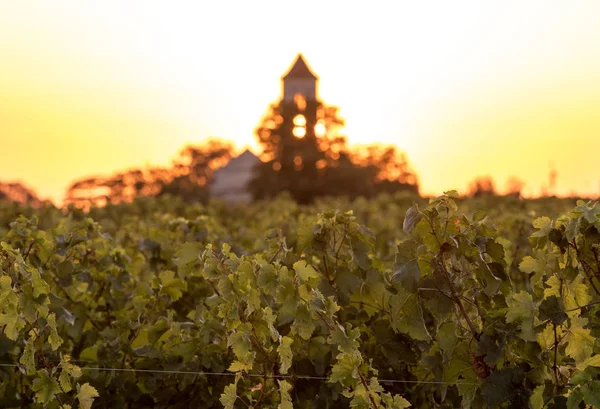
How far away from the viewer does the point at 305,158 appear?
3022 inches

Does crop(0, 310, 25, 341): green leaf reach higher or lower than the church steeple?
lower

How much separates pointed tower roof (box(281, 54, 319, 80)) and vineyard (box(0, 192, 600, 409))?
115194 mm

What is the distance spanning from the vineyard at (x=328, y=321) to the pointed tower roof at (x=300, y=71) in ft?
378

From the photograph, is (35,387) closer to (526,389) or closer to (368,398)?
(368,398)

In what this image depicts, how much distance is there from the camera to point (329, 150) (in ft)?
266

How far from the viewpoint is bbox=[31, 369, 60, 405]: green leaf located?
13.6ft

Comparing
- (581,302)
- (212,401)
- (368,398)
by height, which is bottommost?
(212,401)

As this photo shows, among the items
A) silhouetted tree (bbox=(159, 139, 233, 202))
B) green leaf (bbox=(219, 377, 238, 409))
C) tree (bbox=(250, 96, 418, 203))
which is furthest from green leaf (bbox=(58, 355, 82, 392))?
silhouetted tree (bbox=(159, 139, 233, 202))

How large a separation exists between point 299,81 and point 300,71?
1.27 m

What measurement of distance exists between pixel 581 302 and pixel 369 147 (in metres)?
95.5

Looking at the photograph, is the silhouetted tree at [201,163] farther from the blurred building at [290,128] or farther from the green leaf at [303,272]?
the green leaf at [303,272]

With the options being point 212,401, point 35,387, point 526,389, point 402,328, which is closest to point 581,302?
point 526,389

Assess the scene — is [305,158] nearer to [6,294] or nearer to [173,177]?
[173,177]

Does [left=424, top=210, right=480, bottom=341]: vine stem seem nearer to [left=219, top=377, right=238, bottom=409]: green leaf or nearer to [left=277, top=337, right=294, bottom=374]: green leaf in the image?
[left=277, top=337, right=294, bottom=374]: green leaf
